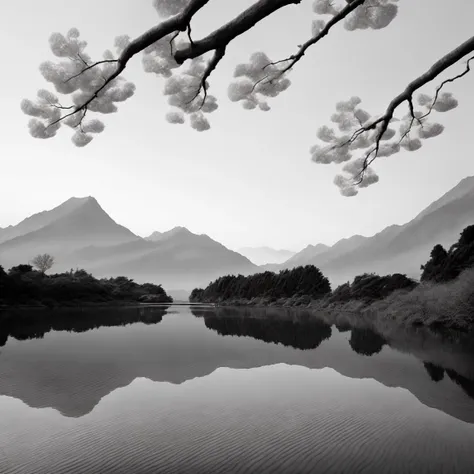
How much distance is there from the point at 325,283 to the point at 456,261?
25224 mm

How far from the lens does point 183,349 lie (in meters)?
9.02

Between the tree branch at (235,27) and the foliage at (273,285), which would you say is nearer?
the tree branch at (235,27)

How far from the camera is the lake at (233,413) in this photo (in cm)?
280

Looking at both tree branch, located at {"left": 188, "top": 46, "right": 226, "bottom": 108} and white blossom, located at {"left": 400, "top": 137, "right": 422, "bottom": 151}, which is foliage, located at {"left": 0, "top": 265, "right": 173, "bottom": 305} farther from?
white blossom, located at {"left": 400, "top": 137, "right": 422, "bottom": 151}

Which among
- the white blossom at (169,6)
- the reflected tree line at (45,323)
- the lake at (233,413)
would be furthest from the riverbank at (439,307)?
the white blossom at (169,6)

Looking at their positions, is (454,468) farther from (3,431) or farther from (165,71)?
(165,71)

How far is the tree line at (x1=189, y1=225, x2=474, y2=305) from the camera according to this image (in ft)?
67.1

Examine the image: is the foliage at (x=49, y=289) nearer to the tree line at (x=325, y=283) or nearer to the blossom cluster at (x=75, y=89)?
the tree line at (x=325, y=283)

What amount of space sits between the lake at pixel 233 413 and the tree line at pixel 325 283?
558 inches

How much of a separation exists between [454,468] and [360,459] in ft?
2.29

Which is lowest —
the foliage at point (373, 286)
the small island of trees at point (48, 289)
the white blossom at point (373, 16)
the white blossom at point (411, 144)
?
the foliage at point (373, 286)

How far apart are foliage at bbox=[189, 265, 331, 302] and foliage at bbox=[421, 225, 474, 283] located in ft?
70.7

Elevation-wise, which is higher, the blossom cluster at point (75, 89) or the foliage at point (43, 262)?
the foliage at point (43, 262)

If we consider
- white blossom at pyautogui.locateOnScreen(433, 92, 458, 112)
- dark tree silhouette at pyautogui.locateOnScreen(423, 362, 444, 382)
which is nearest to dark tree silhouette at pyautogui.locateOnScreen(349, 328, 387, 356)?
dark tree silhouette at pyautogui.locateOnScreen(423, 362, 444, 382)
